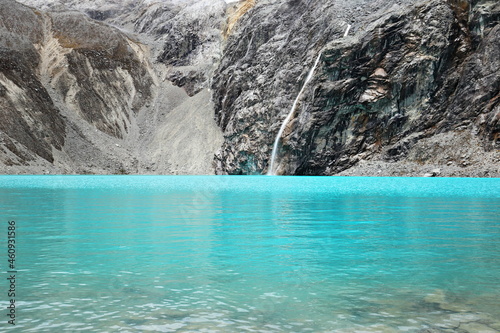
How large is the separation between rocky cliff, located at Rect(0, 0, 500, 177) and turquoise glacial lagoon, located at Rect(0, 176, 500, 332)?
48898mm

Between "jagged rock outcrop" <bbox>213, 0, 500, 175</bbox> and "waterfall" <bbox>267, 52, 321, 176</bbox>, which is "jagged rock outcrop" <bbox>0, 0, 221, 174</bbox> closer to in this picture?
"waterfall" <bbox>267, 52, 321, 176</bbox>

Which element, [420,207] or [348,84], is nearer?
[420,207]

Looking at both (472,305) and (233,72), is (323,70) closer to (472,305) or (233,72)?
(233,72)

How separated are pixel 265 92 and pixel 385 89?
82.4 feet

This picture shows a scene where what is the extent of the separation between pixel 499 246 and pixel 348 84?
6442 centimetres

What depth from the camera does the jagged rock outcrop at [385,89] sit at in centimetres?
6704

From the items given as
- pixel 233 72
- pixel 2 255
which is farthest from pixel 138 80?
pixel 2 255

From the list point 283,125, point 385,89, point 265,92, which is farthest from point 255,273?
point 265,92

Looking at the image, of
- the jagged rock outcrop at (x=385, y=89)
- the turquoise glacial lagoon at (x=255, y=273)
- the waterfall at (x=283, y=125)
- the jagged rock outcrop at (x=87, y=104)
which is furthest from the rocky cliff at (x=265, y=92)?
the turquoise glacial lagoon at (x=255, y=273)

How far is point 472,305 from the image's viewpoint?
765cm

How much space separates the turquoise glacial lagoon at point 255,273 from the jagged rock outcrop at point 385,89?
2014 inches

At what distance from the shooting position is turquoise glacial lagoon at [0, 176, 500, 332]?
6.97 m

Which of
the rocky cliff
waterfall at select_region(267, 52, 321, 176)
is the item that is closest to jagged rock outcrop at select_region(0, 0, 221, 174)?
the rocky cliff

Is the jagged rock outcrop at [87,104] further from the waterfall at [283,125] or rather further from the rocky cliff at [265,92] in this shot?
the waterfall at [283,125]
